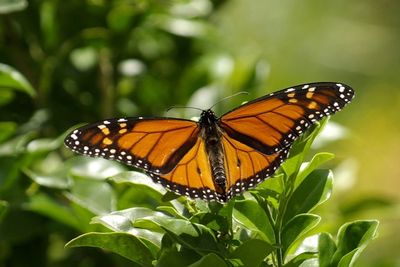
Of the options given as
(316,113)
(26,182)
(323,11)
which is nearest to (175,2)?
(26,182)

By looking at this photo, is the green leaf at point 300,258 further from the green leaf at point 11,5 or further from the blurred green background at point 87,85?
the green leaf at point 11,5

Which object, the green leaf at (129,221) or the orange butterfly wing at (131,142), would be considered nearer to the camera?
the green leaf at (129,221)

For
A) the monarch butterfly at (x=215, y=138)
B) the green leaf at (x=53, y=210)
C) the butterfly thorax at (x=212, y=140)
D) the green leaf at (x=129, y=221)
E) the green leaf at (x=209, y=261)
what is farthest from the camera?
the green leaf at (x=53, y=210)

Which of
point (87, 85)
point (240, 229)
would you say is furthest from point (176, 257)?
point (87, 85)

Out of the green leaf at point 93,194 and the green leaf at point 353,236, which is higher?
the green leaf at point 353,236

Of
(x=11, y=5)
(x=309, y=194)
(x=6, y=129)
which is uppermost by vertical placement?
(x=11, y=5)

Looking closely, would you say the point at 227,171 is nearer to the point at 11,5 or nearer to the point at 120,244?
the point at 120,244

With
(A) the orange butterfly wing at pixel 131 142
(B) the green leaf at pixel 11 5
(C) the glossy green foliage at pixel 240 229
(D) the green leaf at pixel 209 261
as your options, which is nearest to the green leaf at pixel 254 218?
(C) the glossy green foliage at pixel 240 229
